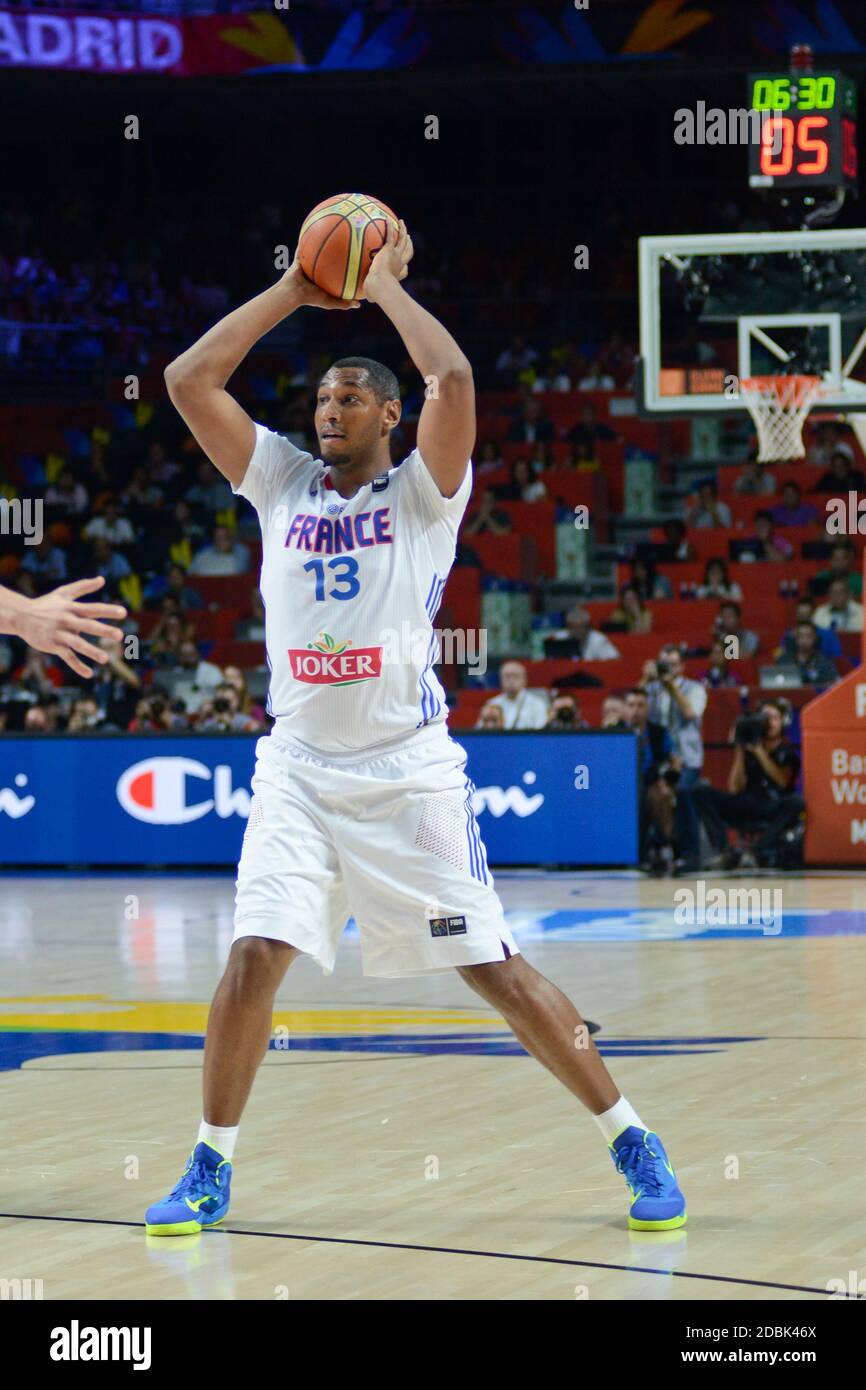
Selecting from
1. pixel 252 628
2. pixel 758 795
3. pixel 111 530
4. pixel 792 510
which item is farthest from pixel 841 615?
pixel 111 530

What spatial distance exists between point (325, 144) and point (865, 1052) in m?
23.9

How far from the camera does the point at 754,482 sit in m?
22.8

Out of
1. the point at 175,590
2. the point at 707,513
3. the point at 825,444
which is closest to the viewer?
the point at 707,513

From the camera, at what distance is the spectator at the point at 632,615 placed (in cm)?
2034

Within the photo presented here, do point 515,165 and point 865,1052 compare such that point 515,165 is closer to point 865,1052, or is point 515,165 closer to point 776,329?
point 776,329

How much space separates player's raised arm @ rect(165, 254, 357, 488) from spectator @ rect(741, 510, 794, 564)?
633 inches

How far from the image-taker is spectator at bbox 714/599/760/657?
1928cm

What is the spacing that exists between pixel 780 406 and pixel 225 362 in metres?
11.1

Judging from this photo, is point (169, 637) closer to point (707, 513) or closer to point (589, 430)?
point (707, 513)

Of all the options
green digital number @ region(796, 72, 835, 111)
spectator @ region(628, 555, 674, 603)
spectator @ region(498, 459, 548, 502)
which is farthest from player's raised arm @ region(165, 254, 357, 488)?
spectator @ region(498, 459, 548, 502)

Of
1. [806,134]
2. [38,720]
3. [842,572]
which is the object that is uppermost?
[806,134]

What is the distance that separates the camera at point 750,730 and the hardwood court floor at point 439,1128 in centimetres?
444
